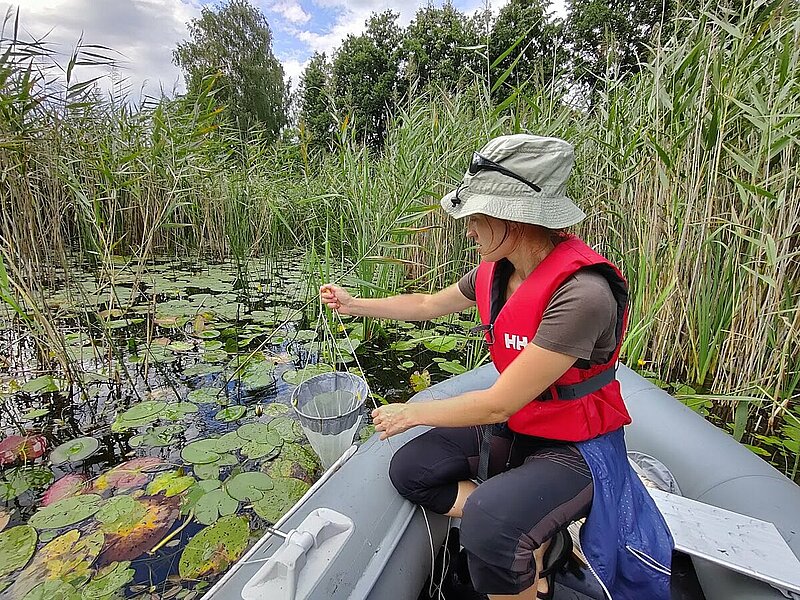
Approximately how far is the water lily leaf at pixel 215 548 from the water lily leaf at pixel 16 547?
37cm

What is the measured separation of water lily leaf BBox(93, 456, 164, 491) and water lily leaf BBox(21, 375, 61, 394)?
26.1 inches

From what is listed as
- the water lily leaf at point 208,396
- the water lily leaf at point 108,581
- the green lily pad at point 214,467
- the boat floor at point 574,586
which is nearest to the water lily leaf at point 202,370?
the water lily leaf at point 208,396

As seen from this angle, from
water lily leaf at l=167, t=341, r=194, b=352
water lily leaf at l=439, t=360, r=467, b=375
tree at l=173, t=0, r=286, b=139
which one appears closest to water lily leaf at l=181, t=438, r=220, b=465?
water lily leaf at l=167, t=341, r=194, b=352

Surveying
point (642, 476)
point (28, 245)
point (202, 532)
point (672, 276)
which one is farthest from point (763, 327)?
point (28, 245)

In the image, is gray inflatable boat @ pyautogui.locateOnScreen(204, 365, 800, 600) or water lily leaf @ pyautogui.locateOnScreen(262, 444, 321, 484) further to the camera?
water lily leaf @ pyautogui.locateOnScreen(262, 444, 321, 484)

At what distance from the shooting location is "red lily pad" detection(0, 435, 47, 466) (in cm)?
138

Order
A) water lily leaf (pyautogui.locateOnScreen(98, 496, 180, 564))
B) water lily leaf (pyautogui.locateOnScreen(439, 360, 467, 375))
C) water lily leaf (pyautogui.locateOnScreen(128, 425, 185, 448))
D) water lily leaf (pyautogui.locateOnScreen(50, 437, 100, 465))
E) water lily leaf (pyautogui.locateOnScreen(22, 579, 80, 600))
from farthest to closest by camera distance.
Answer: water lily leaf (pyautogui.locateOnScreen(439, 360, 467, 375)), water lily leaf (pyautogui.locateOnScreen(128, 425, 185, 448)), water lily leaf (pyautogui.locateOnScreen(50, 437, 100, 465)), water lily leaf (pyautogui.locateOnScreen(98, 496, 180, 564)), water lily leaf (pyautogui.locateOnScreen(22, 579, 80, 600))

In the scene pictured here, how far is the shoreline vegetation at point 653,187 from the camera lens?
1.44m

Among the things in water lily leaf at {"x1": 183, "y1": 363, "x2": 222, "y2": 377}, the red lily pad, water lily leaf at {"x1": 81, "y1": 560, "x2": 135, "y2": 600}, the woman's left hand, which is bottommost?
water lily leaf at {"x1": 81, "y1": 560, "x2": 135, "y2": 600}

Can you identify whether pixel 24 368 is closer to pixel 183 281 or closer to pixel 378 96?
pixel 183 281

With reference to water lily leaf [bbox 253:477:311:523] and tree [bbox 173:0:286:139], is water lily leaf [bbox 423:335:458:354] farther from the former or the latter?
tree [bbox 173:0:286:139]

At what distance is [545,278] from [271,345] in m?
1.79

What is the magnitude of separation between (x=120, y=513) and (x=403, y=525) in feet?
2.69

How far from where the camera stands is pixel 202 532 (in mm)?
1141
